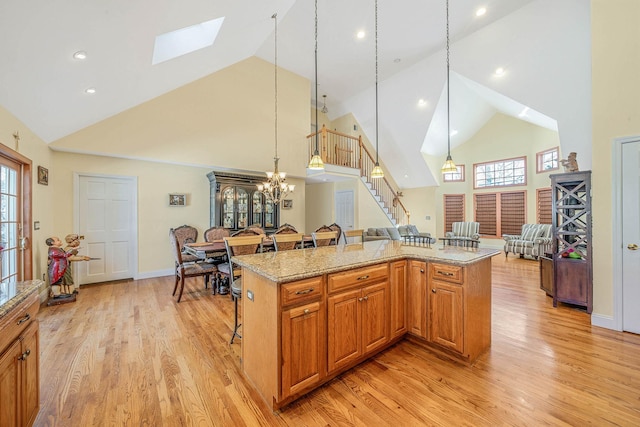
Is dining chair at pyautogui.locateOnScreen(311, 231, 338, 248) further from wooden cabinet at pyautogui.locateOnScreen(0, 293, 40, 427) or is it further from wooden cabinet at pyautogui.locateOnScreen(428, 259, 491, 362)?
wooden cabinet at pyautogui.locateOnScreen(0, 293, 40, 427)

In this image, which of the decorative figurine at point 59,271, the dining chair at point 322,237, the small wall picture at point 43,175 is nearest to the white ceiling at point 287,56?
the small wall picture at point 43,175

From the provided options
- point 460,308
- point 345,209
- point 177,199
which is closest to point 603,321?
point 460,308

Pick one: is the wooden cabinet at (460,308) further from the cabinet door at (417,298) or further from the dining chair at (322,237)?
the dining chair at (322,237)

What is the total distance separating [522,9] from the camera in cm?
488

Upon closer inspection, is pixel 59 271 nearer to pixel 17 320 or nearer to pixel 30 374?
pixel 30 374

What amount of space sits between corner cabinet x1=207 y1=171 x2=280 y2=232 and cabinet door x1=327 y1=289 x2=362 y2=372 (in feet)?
15.2

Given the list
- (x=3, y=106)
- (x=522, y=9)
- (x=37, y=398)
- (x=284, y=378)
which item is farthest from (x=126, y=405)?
(x=522, y=9)

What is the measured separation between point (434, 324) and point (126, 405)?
8.42 ft

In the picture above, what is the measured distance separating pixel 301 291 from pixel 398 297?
121 cm

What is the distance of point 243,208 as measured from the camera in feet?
20.8

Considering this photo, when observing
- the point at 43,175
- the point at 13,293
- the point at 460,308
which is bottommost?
the point at 460,308

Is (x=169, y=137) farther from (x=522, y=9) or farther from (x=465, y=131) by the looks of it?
(x=465, y=131)

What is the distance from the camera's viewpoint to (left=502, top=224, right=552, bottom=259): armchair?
21.9ft

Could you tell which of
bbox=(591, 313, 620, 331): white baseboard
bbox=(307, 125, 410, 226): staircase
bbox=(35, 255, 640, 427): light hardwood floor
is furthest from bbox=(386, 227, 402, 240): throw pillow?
bbox=(591, 313, 620, 331): white baseboard
